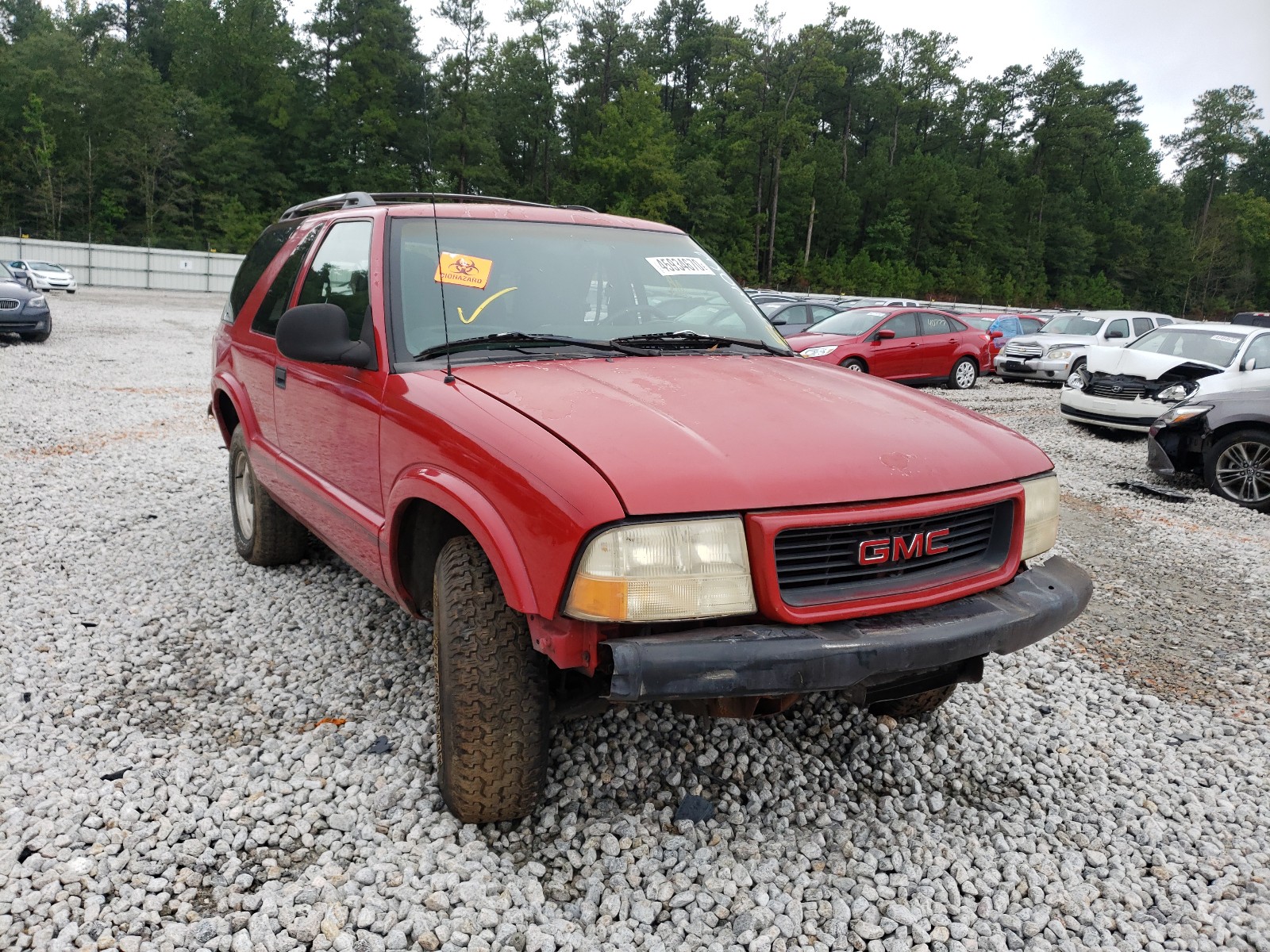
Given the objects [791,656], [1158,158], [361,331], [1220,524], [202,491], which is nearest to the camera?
[791,656]

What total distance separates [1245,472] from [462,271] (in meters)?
7.95

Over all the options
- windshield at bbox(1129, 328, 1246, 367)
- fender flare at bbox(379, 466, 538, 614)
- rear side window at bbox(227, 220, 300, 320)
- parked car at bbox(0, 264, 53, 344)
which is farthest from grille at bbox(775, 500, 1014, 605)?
parked car at bbox(0, 264, 53, 344)

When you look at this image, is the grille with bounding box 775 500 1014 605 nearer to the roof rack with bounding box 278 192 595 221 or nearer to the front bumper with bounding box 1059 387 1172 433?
the roof rack with bounding box 278 192 595 221

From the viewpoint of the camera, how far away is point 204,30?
70438mm

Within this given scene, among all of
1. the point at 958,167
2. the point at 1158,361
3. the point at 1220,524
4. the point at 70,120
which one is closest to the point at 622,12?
the point at 958,167

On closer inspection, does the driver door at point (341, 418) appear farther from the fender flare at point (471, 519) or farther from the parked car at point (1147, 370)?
the parked car at point (1147, 370)

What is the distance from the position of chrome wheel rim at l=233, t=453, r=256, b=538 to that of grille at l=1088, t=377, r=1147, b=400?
35.2ft

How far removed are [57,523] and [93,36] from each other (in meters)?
95.0

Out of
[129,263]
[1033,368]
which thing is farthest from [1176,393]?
[129,263]

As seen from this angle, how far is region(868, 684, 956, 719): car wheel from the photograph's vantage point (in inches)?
130

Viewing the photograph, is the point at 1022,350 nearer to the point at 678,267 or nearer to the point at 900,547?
the point at 678,267

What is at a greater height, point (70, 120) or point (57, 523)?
point (70, 120)

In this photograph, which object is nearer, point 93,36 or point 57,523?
point 57,523

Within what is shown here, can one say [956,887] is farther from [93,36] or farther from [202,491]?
[93,36]
